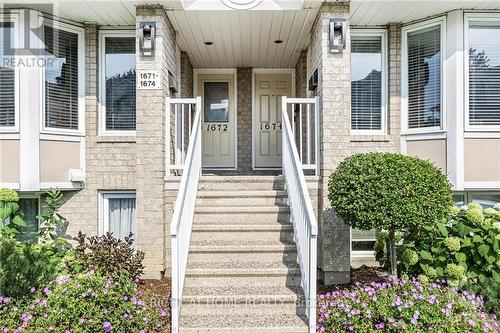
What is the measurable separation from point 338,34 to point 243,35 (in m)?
1.61

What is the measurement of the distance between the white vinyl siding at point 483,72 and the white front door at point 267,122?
3.45m

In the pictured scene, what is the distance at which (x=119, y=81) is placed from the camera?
571cm

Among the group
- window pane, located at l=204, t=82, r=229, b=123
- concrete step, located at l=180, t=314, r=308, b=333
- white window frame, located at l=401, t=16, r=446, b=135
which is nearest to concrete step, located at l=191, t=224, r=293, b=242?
concrete step, located at l=180, t=314, r=308, b=333

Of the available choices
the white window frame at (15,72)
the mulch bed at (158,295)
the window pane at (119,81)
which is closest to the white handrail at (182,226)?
the mulch bed at (158,295)

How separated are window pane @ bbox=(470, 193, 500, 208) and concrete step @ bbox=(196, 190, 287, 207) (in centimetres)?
288

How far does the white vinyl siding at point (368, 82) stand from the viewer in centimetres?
576

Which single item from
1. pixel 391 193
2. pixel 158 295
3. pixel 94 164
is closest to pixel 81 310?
pixel 158 295

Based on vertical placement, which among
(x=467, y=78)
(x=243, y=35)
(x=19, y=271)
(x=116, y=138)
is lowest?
(x=19, y=271)

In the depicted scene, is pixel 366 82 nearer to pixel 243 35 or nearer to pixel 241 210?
pixel 243 35

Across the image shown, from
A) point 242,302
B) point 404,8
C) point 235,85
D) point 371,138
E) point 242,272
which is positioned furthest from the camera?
point 235,85

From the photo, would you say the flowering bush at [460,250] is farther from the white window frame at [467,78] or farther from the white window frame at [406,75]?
the white window frame at [406,75]

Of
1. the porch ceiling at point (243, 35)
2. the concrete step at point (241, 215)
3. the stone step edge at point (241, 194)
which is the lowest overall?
the concrete step at point (241, 215)

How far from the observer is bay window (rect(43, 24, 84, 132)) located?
5.31 metres

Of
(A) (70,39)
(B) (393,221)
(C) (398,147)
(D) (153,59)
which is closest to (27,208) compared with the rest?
(A) (70,39)
